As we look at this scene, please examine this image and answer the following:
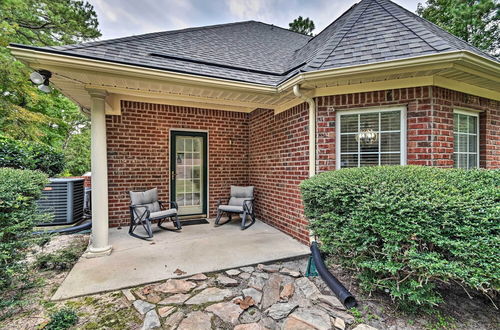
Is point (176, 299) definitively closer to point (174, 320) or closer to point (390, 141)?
point (174, 320)

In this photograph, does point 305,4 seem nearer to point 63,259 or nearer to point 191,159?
point 191,159

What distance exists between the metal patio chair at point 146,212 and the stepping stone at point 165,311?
6.93 feet

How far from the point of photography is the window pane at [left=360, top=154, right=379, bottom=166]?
3.32m

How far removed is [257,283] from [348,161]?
231 cm

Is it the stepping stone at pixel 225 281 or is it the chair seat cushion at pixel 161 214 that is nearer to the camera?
the stepping stone at pixel 225 281

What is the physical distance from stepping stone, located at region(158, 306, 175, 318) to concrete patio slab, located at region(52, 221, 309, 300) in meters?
0.55

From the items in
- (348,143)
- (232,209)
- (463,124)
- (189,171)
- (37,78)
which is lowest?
(232,209)

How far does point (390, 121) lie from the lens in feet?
10.7

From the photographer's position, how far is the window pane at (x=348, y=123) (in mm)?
3436

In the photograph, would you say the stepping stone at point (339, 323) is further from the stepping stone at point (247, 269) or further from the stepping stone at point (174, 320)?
the stepping stone at point (174, 320)

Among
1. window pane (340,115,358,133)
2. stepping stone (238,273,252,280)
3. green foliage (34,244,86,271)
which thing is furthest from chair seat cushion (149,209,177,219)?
window pane (340,115,358,133)

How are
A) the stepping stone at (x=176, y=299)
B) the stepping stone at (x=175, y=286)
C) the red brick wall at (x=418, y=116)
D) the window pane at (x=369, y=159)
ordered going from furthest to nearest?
the window pane at (x=369, y=159)
the red brick wall at (x=418, y=116)
the stepping stone at (x=175, y=286)
the stepping stone at (x=176, y=299)

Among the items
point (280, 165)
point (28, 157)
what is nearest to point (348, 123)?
point (280, 165)

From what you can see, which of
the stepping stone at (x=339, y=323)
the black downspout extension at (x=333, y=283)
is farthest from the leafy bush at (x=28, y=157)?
the stepping stone at (x=339, y=323)
